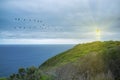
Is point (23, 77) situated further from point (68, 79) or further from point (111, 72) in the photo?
point (111, 72)

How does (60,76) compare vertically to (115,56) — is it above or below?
below

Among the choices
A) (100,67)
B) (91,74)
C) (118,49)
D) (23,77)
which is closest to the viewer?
(23,77)

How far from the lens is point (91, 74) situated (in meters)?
17.7

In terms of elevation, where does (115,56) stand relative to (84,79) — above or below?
above

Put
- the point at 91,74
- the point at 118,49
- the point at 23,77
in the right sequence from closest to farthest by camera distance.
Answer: the point at 23,77, the point at 91,74, the point at 118,49

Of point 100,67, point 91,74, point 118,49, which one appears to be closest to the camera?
point 91,74

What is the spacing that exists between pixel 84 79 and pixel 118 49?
6.75 metres

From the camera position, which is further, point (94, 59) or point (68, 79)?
point (94, 59)

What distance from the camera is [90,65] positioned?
19281mm

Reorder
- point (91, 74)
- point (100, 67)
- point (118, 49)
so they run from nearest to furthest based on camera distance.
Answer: point (91, 74) → point (100, 67) → point (118, 49)

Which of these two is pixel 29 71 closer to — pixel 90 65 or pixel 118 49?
pixel 90 65

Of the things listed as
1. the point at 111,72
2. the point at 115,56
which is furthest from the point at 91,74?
the point at 115,56

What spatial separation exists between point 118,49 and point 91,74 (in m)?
4.82

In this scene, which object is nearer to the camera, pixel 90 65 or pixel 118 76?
pixel 118 76
